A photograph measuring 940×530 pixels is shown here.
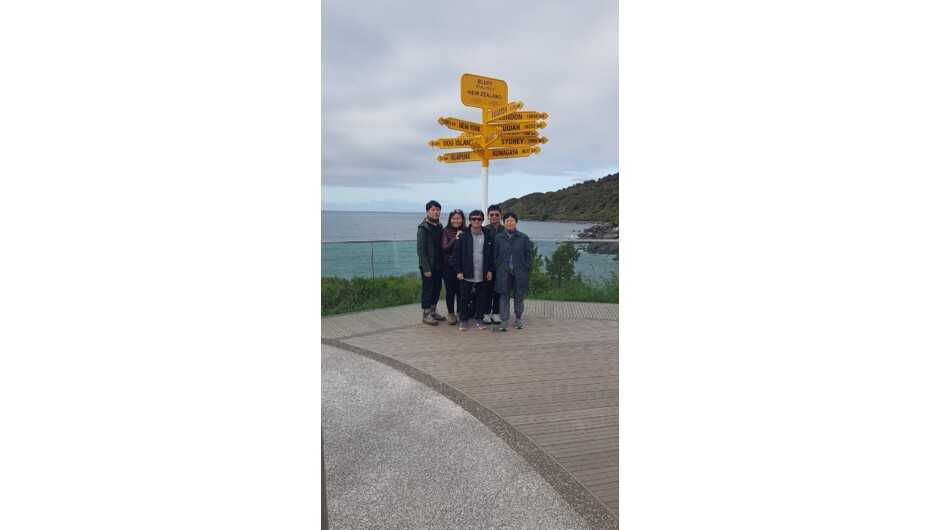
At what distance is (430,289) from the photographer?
20.6 feet

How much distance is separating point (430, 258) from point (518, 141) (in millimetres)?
2088

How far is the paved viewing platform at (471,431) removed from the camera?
216cm

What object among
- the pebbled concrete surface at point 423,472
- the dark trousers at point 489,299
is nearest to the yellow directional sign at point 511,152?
the dark trousers at point 489,299

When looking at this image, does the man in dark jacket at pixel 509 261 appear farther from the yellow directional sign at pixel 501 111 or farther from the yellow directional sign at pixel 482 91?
the yellow directional sign at pixel 482 91

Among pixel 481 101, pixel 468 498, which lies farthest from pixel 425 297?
pixel 468 498

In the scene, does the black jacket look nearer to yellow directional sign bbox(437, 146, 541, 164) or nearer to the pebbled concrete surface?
yellow directional sign bbox(437, 146, 541, 164)

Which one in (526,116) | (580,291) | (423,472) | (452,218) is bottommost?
(423,472)

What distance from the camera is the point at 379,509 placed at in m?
2.16

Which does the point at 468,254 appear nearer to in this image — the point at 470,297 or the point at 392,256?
the point at 470,297

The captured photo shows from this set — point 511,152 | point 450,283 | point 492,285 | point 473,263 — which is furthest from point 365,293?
point 511,152

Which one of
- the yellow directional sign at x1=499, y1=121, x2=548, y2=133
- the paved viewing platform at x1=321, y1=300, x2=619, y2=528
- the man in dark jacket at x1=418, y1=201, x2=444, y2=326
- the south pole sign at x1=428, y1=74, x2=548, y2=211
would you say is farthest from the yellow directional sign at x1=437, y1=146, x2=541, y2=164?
the paved viewing platform at x1=321, y1=300, x2=619, y2=528

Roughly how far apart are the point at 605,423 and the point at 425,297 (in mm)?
Result: 3615

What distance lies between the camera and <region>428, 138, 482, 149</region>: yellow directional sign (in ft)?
22.2

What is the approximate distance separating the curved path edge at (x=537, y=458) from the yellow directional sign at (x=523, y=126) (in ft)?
12.4
